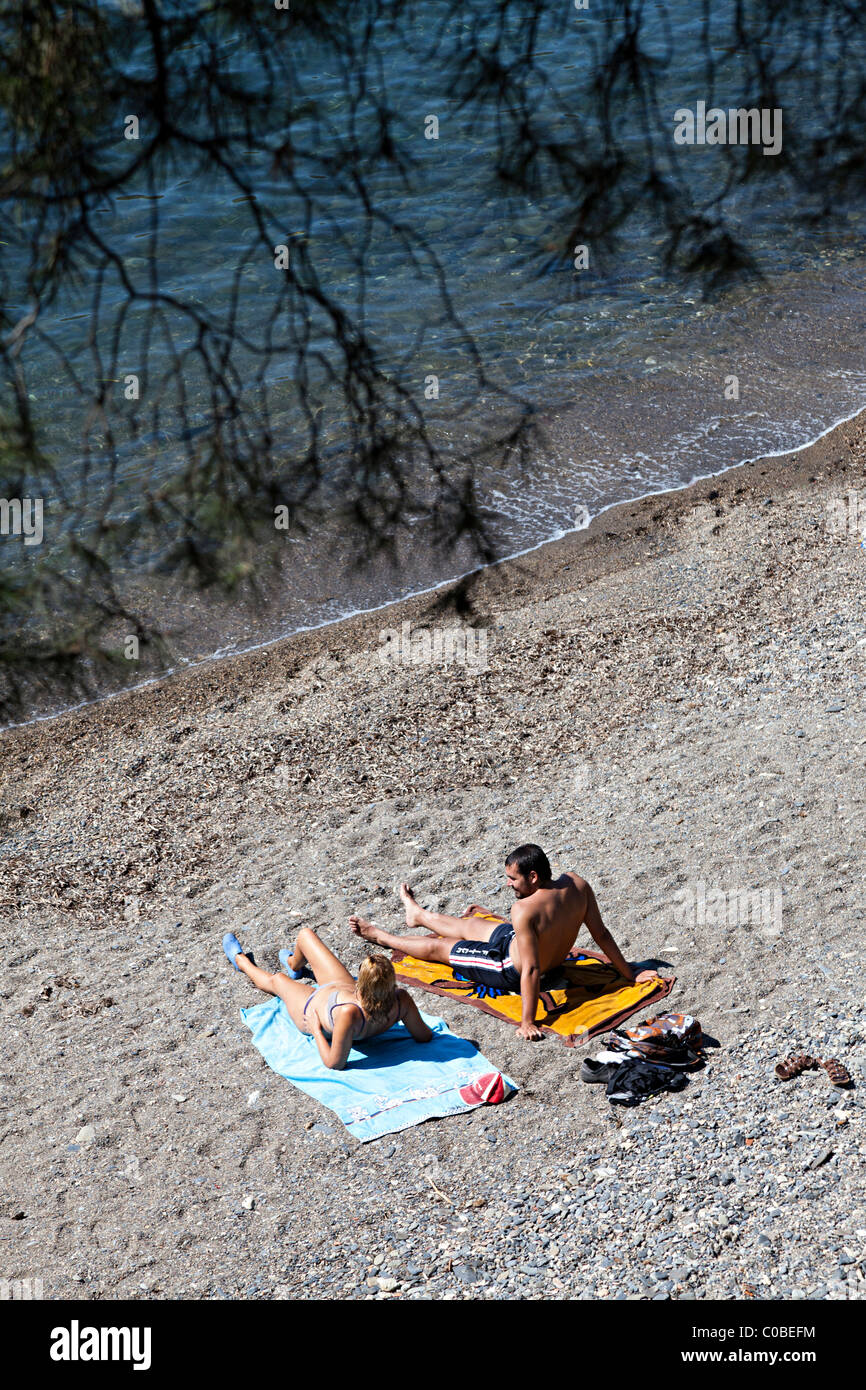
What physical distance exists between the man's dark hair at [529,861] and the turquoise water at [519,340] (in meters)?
3.09

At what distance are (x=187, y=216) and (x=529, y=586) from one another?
3.52 metres

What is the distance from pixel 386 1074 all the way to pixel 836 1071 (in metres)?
1.91

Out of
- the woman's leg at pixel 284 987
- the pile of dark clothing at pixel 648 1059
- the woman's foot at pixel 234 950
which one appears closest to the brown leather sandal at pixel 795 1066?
the pile of dark clothing at pixel 648 1059

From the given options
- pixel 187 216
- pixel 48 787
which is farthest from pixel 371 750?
pixel 187 216

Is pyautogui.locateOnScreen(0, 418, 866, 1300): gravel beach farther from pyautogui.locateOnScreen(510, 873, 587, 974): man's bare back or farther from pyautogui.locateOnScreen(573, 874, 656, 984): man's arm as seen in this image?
pyautogui.locateOnScreen(510, 873, 587, 974): man's bare back

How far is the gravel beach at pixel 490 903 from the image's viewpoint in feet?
13.9

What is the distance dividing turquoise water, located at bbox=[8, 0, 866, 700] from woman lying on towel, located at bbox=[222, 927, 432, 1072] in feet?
9.92

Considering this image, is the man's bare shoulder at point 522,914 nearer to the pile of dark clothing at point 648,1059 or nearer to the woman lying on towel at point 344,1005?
the woman lying on towel at point 344,1005

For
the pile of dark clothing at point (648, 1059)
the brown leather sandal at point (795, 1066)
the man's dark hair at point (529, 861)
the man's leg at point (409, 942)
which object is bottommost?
the man's leg at point (409, 942)

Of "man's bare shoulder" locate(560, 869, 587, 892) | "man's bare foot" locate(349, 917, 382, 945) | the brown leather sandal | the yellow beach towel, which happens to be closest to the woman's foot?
"man's bare foot" locate(349, 917, 382, 945)

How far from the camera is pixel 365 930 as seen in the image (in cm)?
614

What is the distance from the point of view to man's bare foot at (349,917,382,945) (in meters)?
6.14

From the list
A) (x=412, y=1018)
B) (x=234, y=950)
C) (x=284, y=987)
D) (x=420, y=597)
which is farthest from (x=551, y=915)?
(x=420, y=597)

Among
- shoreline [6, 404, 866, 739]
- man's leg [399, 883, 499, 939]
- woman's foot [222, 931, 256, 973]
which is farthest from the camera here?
shoreline [6, 404, 866, 739]
